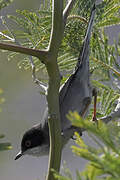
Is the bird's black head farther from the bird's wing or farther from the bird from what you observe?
the bird's wing

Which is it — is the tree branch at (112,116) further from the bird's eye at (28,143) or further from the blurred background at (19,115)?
Answer: the blurred background at (19,115)

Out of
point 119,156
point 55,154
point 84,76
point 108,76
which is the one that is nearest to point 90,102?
point 84,76

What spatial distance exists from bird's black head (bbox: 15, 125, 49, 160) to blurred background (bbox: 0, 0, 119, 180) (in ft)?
5.91

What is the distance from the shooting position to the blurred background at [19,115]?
4.34m

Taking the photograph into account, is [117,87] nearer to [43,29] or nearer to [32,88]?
[43,29]

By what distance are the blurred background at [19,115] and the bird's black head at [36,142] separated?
5.91ft

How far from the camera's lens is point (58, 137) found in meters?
1.06

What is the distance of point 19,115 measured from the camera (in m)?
4.82

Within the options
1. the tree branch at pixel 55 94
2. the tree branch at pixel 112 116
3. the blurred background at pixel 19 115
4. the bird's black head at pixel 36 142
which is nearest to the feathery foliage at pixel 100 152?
the tree branch at pixel 55 94

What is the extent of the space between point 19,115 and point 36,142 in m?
2.51

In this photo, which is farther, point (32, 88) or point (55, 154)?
point (32, 88)

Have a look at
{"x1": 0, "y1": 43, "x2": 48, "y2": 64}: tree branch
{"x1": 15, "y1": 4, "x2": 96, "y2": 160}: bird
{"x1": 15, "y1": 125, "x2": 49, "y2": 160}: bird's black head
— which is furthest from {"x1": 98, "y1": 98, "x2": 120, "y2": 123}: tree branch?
{"x1": 15, "y1": 125, "x2": 49, "y2": 160}: bird's black head

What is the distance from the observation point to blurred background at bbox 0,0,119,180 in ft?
14.3

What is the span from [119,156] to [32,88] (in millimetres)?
4616
